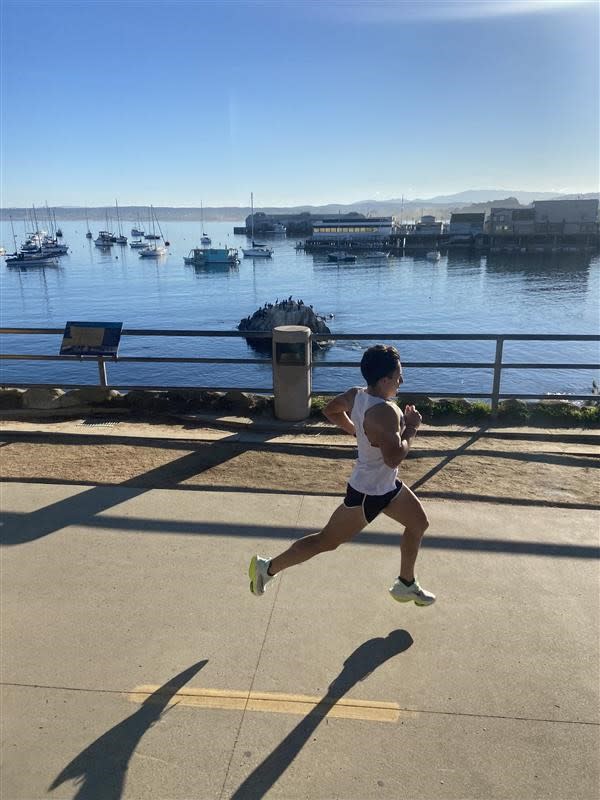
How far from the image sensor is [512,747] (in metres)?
2.45

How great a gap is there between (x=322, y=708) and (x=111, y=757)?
93 cm

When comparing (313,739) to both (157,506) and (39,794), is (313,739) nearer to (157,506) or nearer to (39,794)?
(39,794)

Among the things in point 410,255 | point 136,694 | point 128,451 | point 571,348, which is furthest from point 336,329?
point 410,255

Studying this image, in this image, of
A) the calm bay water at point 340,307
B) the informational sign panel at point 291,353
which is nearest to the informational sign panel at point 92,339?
the informational sign panel at point 291,353

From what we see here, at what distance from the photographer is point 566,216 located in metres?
113

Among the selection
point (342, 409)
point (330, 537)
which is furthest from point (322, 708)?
point (342, 409)

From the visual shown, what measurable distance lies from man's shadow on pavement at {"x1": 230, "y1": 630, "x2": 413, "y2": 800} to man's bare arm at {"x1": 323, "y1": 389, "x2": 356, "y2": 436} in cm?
114

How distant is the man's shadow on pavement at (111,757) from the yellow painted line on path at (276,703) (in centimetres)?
5

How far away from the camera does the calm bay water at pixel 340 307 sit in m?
35.5

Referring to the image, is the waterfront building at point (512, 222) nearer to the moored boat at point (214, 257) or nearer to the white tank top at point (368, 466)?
the moored boat at point (214, 257)

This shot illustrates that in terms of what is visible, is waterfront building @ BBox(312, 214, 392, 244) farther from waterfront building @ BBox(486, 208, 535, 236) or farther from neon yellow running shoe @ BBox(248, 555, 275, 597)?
neon yellow running shoe @ BBox(248, 555, 275, 597)

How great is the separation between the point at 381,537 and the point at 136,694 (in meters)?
2.03

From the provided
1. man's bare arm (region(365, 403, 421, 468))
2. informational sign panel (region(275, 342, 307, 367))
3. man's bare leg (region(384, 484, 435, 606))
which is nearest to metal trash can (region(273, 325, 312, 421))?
informational sign panel (region(275, 342, 307, 367))

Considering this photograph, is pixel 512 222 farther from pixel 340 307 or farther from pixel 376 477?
pixel 376 477
